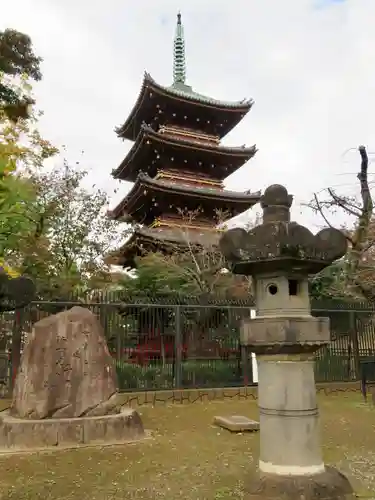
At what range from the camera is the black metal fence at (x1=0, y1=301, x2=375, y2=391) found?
10969mm

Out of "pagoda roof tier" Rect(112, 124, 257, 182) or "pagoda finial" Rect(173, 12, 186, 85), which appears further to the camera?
"pagoda finial" Rect(173, 12, 186, 85)

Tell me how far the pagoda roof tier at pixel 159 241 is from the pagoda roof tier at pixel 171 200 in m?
1.50

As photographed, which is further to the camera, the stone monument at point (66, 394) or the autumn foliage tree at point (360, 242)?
the autumn foliage tree at point (360, 242)

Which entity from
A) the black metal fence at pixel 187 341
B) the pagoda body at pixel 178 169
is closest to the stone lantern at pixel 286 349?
the black metal fence at pixel 187 341

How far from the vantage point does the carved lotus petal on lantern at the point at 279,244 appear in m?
3.96

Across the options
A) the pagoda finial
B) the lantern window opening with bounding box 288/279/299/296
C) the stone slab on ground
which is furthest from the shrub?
the pagoda finial

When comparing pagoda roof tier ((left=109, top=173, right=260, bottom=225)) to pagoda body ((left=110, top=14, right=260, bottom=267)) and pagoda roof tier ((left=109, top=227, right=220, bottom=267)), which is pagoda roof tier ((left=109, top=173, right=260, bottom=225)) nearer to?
pagoda body ((left=110, top=14, right=260, bottom=267))

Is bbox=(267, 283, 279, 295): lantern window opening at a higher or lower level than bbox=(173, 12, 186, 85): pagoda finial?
lower

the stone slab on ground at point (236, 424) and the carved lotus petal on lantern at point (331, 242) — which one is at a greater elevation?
the carved lotus petal on lantern at point (331, 242)

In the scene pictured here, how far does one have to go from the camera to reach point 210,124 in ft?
82.9

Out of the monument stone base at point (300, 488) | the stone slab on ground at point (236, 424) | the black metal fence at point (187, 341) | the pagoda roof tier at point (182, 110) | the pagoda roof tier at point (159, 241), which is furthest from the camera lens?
the pagoda roof tier at point (182, 110)

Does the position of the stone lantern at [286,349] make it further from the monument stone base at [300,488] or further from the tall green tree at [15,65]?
the tall green tree at [15,65]

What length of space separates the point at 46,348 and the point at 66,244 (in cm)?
1321

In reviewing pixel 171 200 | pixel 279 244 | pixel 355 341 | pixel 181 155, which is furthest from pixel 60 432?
pixel 181 155
